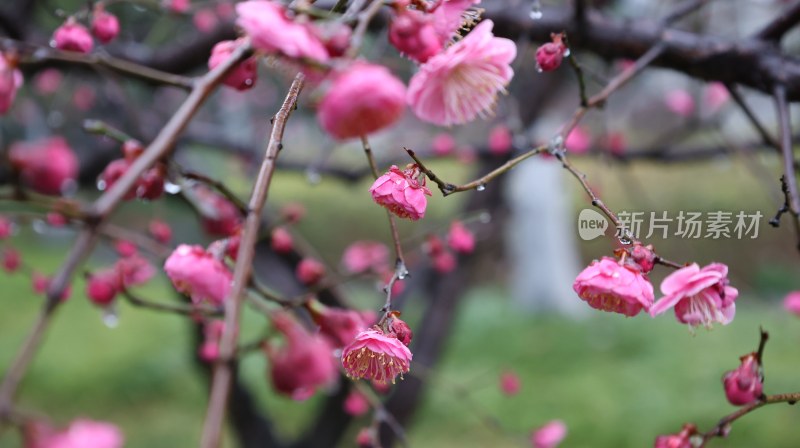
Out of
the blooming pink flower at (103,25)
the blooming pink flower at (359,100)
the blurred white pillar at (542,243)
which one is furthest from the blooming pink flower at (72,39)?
the blurred white pillar at (542,243)

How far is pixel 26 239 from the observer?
7.73m

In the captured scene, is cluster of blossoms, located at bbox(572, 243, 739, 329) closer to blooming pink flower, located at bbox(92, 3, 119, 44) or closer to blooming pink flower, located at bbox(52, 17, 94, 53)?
blooming pink flower, located at bbox(52, 17, 94, 53)

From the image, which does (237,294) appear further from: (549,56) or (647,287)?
(549,56)

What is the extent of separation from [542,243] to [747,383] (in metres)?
5.30

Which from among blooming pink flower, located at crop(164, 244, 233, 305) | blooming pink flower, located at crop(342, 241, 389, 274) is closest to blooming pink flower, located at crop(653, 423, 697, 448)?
blooming pink flower, located at crop(164, 244, 233, 305)

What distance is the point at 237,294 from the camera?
0.37 meters

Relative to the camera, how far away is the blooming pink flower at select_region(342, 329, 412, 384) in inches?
21.3

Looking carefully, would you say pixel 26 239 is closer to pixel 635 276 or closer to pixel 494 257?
pixel 494 257

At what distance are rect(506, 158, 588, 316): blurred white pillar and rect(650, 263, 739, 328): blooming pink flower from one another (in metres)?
5.01

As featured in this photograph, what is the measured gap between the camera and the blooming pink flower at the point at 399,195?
0.55 meters

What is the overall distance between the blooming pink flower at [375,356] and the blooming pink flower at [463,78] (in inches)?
6.8

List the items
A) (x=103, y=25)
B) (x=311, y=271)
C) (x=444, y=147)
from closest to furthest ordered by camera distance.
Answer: (x=103, y=25)
(x=311, y=271)
(x=444, y=147)

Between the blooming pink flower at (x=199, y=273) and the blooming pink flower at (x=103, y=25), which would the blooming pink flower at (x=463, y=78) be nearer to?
the blooming pink flower at (x=199, y=273)

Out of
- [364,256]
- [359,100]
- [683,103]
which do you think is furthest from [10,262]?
[683,103]
